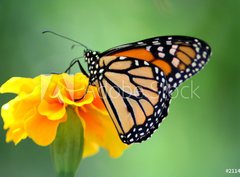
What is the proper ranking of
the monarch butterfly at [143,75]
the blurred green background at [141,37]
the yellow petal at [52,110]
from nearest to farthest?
the yellow petal at [52,110]
the monarch butterfly at [143,75]
the blurred green background at [141,37]

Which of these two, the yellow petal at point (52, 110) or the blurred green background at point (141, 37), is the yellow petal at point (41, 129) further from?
the blurred green background at point (141, 37)

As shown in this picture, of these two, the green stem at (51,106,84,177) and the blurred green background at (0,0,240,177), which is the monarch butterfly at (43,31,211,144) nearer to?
the green stem at (51,106,84,177)

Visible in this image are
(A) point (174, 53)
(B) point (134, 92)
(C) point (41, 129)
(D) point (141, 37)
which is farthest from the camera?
(D) point (141, 37)

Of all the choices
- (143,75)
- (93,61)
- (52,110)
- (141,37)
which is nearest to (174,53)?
(143,75)

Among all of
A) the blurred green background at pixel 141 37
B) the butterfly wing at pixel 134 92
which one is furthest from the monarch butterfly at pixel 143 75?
the blurred green background at pixel 141 37

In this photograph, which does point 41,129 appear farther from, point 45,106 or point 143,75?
point 143,75
